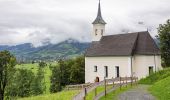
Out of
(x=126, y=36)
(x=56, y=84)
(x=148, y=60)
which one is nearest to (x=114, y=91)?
(x=148, y=60)

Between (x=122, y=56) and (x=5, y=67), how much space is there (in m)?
20.6

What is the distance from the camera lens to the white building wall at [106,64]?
180ft

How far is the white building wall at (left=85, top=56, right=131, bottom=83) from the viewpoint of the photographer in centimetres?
5478

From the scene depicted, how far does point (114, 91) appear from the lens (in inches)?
1167

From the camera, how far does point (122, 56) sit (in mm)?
55250

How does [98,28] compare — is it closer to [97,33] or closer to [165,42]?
[97,33]

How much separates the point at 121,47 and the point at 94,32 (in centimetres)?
1205

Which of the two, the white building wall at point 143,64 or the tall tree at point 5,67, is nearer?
the white building wall at point 143,64

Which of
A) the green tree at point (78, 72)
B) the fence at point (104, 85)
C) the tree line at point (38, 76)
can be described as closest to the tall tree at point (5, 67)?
the tree line at point (38, 76)

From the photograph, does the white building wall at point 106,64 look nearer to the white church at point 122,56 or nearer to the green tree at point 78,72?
the white church at point 122,56

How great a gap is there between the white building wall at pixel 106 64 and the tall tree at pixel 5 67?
14.6 meters

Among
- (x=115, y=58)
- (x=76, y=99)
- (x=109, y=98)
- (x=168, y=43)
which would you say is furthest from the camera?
(x=168, y=43)

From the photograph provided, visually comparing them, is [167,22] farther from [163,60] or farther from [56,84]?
[56,84]

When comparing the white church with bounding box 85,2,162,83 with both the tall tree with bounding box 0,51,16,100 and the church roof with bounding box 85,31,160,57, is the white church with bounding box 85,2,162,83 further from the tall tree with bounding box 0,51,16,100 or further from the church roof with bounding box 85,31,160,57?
the tall tree with bounding box 0,51,16,100
